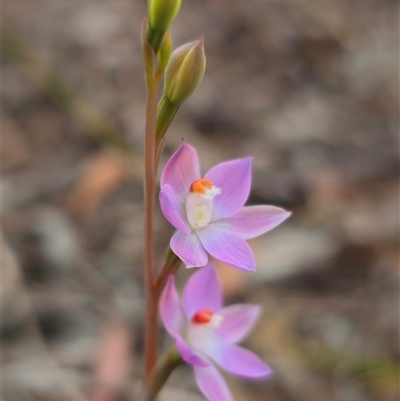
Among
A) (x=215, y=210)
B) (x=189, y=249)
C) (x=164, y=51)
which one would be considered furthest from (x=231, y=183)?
(x=164, y=51)

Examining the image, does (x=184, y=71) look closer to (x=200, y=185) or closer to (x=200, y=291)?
(x=200, y=185)

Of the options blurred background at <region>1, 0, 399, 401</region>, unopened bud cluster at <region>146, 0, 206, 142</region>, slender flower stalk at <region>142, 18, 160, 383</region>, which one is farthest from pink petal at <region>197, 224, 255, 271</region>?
blurred background at <region>1, 0, 399, 401</region>

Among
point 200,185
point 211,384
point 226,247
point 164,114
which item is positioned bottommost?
point 211,384

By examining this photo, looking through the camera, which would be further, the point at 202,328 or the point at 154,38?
the point at 202,328

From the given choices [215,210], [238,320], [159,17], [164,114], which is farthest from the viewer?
[238,320]

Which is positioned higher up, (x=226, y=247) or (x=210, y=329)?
(x=226, y=247)

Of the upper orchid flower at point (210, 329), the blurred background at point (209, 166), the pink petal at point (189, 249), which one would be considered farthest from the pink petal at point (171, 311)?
the blurred background at point (209, 166)

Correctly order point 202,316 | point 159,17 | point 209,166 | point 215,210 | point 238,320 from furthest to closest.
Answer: point 209,166
point 238,320
point 202,316
point 215,210
point 159,17

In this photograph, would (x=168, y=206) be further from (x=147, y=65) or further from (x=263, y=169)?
(x=263, y=169)
